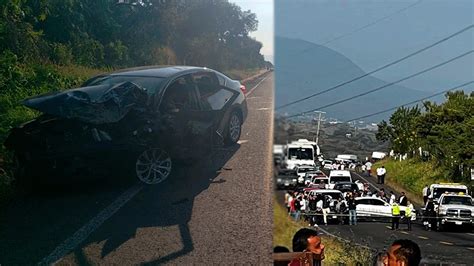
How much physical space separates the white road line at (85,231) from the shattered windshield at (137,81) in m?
0.49

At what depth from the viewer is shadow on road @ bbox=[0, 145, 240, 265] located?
3939 mm

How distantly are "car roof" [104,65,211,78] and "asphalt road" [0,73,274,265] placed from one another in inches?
12.3

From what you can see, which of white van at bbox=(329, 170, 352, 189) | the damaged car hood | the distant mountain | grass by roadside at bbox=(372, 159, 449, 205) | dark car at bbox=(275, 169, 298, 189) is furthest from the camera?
grass by roadside at bbox=(372, 159, 449, 205)

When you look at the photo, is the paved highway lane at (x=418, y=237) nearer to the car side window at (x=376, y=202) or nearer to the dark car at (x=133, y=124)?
the car side window at (x=376, y=202)

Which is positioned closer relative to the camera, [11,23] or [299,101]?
[299,101]

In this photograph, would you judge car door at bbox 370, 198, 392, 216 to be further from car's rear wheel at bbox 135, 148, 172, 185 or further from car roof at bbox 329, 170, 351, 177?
car's rear wheel at bbox 135, 148, 172, 185

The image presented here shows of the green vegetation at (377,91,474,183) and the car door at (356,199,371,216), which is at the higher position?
the green vegetation at (377,91,474,183)

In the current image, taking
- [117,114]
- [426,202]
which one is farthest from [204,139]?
[426,202]

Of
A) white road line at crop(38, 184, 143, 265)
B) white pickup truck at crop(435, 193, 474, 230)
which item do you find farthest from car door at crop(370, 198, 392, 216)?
white road line at crop(38, 184, 143, 265)

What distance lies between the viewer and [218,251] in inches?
152

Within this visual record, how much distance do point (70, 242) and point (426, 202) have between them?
1.63 meters

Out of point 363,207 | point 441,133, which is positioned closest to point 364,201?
point 363,207

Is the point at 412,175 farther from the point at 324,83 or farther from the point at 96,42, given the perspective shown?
the point at 96,42

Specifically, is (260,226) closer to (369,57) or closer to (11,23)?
(369,57)
